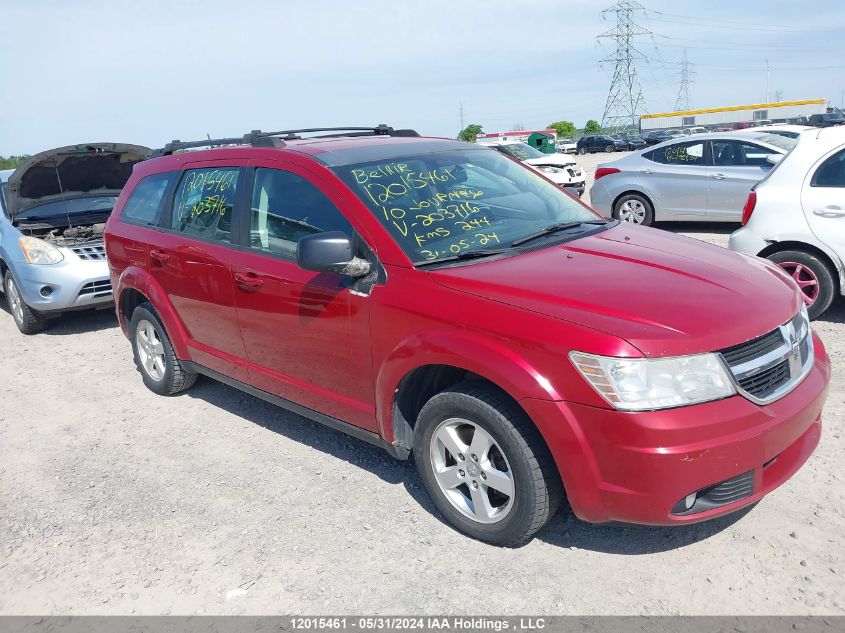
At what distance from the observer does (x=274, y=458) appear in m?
4.34

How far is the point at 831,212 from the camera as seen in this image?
18.6 ft

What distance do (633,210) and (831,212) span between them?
535 centimetres

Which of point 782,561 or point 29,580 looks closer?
point 782,561

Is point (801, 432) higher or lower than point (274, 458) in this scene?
higher

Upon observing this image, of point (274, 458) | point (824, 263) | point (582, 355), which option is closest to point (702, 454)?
point (582, 355)

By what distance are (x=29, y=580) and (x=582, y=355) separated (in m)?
2.78

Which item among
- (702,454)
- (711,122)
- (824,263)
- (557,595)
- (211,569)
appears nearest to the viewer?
(702,454)

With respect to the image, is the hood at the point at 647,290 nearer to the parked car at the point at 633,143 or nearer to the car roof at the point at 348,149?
the car roof at the point at 348,149

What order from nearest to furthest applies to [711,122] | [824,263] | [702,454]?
[702,454] → [824,263] → [711,122]

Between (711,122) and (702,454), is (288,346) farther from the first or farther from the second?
(711,122)

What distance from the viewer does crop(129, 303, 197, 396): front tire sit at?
524 cm

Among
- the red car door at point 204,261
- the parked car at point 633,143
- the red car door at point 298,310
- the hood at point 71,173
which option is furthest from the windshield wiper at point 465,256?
the parked car at point 633,143

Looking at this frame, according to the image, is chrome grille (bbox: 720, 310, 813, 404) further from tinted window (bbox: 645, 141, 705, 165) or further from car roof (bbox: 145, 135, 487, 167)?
tinted window (bbox: 645, 141, 705, 165)

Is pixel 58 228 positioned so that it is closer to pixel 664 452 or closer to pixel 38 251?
pixel 38 251
